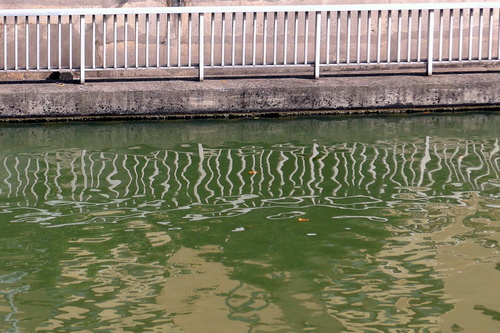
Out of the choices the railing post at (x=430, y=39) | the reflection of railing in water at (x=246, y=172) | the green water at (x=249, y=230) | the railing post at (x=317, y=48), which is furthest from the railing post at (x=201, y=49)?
the railing post at (x=430, y=39)

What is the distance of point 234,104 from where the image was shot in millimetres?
13203

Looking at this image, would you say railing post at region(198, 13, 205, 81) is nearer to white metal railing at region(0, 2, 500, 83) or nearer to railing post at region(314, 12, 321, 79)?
white metal railing at region(0, 2, 500, 83)

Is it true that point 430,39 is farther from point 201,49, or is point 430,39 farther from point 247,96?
point 201,49

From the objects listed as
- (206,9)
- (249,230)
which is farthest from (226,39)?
(249,230)

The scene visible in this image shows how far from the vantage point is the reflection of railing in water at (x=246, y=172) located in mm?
8875

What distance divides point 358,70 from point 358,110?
169cm

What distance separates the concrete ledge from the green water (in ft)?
2.60

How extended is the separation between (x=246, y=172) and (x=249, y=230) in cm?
212

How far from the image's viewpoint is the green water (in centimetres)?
583

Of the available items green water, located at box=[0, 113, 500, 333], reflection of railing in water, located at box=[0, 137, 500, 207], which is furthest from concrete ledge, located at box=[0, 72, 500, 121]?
reflection of railing in water, located at box=[0, 137, 500, 207]

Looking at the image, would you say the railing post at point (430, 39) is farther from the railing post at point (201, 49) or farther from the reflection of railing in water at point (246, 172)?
the reflection of railing in water at point (246, 172)

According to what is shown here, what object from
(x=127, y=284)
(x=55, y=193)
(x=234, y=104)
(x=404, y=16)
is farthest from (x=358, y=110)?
(x=127, y=284)

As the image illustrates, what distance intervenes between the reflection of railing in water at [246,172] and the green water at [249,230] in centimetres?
3

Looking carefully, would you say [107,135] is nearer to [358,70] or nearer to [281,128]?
[281,128]
